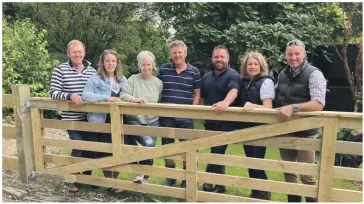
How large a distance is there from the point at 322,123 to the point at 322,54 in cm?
680

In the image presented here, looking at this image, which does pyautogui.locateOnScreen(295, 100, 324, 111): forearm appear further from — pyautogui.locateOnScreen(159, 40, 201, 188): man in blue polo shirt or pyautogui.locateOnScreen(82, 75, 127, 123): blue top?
pyautogui.locateOnScreen(82, 75, 127, 123): blue top

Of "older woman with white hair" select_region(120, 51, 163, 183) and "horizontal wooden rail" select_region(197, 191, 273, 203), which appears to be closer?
"horizontal wooden rail" select_region(197, 191, 273, 203)

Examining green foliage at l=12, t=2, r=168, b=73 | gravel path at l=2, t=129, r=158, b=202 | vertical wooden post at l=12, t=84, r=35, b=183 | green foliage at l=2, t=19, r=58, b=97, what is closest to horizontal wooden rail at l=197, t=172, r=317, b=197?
gravel path at l=2, t=129, r=158, b=202

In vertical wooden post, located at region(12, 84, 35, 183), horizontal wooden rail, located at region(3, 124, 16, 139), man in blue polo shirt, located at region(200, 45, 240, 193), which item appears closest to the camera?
man in blue polo shirt, located at region(200, 45, 240, 193)

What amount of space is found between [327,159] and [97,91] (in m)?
2.31

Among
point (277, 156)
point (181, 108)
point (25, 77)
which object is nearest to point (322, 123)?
point (181, 108)

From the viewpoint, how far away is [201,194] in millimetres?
3834

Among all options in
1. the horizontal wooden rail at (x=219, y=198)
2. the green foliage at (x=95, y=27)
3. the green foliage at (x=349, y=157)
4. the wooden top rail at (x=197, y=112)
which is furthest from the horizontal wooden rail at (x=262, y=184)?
the green foliage at (x=95, y=27)

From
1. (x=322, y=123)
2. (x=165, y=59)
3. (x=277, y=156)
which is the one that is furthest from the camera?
(x=165, y=59)

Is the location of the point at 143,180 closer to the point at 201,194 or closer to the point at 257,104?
the point at 201,194

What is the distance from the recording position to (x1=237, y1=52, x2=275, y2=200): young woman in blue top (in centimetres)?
360

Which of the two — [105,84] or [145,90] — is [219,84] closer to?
[145,90]

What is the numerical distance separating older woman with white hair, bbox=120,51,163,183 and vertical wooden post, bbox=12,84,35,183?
1201 millimetres

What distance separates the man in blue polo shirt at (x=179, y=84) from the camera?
4082 millimetres
